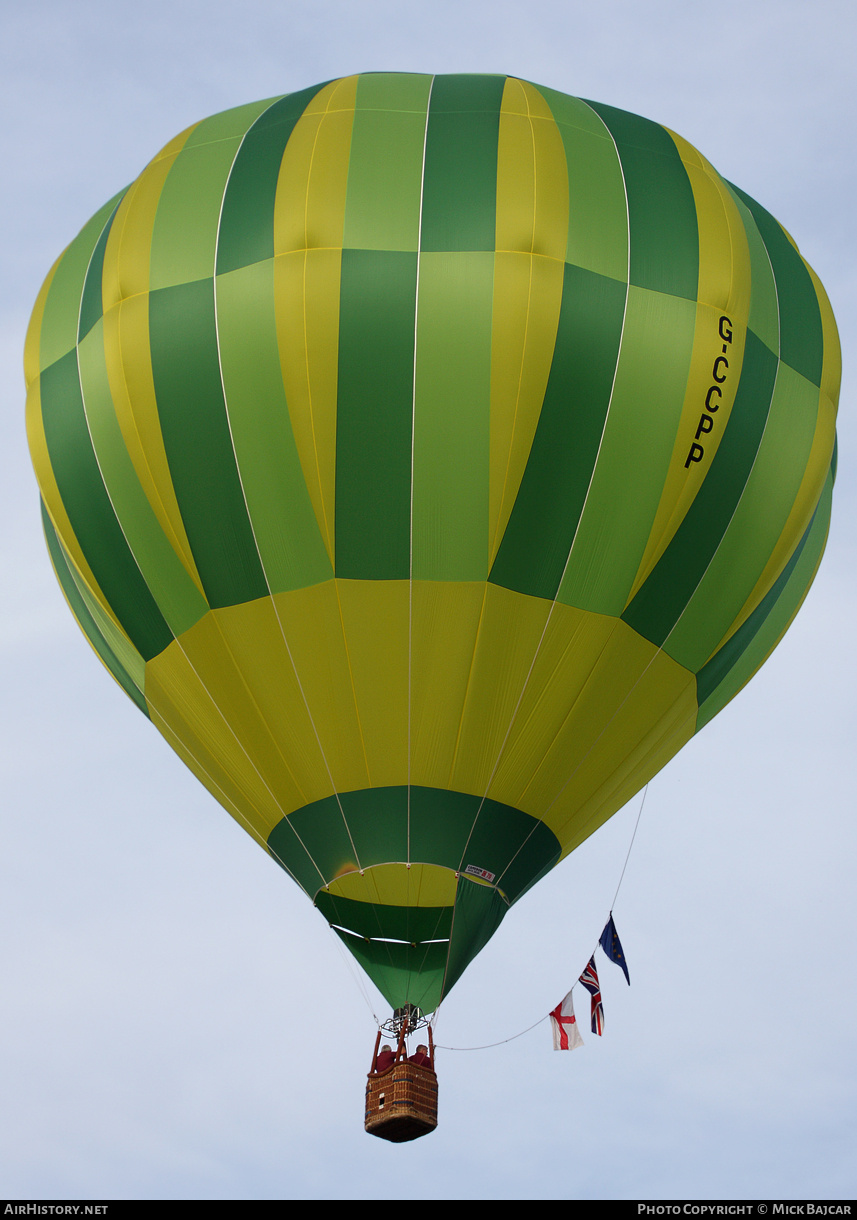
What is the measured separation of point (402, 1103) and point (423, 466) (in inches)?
163

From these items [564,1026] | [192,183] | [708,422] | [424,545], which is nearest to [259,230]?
[192,183]

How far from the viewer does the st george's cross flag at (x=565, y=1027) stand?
11.5 metres

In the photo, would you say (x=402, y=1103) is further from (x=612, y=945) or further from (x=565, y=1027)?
(x=612, y=945)

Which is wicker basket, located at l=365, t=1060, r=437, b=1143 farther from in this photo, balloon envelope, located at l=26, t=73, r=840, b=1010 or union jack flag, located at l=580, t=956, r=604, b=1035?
union jack flag, located at l=580, t=956, r=604, b=1035

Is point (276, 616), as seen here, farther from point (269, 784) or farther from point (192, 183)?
point (192, 183)

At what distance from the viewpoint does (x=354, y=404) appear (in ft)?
33.1

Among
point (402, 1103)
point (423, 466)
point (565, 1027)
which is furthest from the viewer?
point (565, 1027)

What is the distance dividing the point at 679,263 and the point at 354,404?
2.50 m

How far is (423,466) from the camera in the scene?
10094 millimetres

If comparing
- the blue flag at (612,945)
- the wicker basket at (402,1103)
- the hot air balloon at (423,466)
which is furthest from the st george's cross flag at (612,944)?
the wicker basket at (402,1103)

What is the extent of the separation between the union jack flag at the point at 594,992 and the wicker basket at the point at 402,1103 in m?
1.88

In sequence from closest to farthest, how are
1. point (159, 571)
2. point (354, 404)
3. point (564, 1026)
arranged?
point (354, 404)
point (159, 571)
point (564, 1026)

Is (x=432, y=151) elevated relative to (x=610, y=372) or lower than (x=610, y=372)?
elevated

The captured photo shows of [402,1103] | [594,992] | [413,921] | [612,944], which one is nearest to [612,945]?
[612,944]
